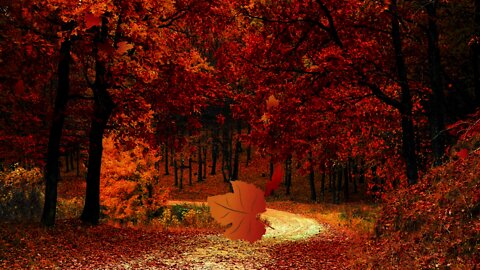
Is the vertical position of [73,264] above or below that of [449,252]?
below

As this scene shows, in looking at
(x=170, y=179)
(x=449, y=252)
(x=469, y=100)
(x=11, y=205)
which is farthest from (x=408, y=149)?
(x=170, y=179)

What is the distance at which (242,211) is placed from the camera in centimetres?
57

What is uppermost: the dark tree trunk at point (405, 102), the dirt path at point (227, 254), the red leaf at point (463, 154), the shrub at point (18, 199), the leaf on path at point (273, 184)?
the dark tree trunk at point (405, 102)

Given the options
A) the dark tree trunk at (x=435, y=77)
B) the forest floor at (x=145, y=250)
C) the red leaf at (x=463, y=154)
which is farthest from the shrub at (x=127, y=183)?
the red leaf at (x=463, y=154)

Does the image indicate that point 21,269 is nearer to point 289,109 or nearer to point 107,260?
point 107,260

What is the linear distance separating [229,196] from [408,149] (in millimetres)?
11227

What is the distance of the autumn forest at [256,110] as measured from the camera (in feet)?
12.9

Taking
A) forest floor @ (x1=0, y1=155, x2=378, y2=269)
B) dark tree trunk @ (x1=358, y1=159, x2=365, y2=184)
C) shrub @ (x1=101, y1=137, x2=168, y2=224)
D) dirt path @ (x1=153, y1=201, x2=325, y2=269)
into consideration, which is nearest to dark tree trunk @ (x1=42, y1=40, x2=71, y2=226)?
forest floor @ (x1=0, y1=155, x2=378, y2=269)

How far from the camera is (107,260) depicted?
11.9 meters

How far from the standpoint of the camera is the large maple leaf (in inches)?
22.5

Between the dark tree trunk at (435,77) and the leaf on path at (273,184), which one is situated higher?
the dark tree trunk at (435,77)

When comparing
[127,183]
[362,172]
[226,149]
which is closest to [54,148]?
[127,183]

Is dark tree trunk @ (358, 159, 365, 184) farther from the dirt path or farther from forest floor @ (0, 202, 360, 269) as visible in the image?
forest floor @ (0, 202, 360, 269)

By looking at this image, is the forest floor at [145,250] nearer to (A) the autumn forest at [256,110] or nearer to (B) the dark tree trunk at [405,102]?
(A) the autumn forest at [256,110]
